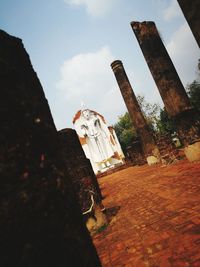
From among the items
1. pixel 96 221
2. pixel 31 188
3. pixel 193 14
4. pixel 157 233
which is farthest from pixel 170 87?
pixel 31 188

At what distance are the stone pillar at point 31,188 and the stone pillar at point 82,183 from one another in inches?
158

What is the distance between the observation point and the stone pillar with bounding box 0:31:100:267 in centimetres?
67

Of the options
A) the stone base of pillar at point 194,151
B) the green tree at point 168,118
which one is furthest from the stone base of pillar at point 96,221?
the green tree at point 168,118

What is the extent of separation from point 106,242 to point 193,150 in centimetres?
470

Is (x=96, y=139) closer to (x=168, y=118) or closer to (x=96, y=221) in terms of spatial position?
(x=168, y=118)

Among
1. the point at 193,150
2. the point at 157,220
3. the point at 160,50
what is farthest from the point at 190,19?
the point at 157,220

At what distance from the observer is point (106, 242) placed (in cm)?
354

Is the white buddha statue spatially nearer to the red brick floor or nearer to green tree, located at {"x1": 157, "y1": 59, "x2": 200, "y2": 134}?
green tree, located at {"x1": 157, "y1": 59, "x2": 200, "y2": 134}

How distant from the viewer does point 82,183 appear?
5098 mm

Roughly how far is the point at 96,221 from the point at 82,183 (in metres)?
0.94

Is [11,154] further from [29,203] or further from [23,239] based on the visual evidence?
[23,239]

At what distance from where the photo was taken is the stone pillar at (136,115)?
38.4ft

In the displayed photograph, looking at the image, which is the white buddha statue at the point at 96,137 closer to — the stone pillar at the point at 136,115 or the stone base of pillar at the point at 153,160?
the stone pillar at the point at 136,115

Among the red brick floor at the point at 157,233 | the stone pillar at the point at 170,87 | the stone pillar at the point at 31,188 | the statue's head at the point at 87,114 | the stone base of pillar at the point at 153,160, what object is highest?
the statue's head at the point at 87,114
